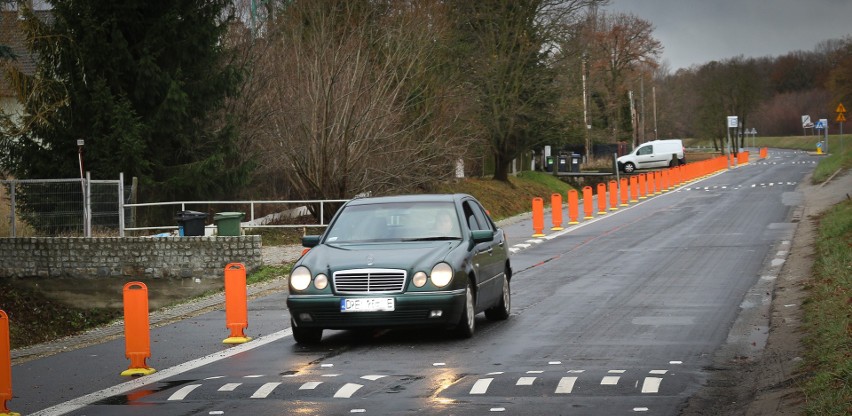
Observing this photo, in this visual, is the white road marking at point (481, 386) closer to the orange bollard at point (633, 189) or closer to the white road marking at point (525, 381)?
the white road marking at point (525, 381)

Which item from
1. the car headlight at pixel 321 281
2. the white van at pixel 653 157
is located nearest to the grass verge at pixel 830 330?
the car headlight at pixel 321 281

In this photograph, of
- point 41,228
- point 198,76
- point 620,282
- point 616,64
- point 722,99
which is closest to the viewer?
point 620,282

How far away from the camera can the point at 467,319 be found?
1363 cm

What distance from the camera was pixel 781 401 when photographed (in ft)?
30.9

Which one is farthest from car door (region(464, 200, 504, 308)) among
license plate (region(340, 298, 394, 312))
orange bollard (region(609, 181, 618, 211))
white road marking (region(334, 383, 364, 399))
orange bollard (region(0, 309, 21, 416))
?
orange bollard (region(609, 181, 618, 211))

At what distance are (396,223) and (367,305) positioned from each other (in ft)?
5.51

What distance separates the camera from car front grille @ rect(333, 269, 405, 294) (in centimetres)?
1320

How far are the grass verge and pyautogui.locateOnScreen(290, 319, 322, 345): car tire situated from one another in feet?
15.9

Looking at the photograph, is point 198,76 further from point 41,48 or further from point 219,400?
point 219,400

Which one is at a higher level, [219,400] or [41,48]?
[41,48]

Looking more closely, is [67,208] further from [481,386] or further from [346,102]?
[481,386]

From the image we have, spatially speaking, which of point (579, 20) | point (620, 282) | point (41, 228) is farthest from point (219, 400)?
point (579, 20)

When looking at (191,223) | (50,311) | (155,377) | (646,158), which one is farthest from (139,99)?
(646,158)

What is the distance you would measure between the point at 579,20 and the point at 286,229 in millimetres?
25261
